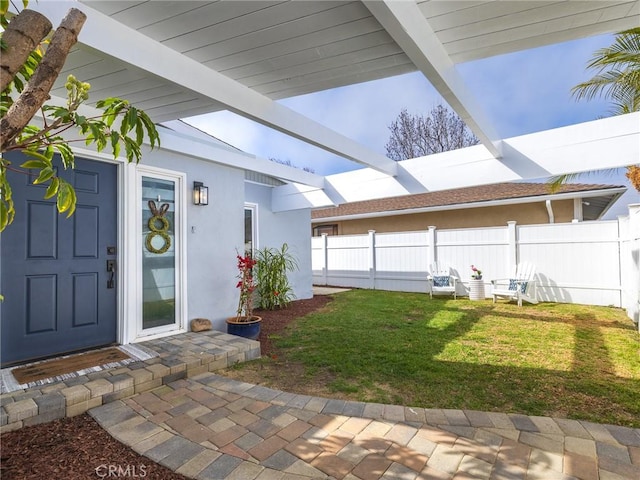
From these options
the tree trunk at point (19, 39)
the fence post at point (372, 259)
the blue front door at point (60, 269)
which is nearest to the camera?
the tree trunk at point (19, 39)

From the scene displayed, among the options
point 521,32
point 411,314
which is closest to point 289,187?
point 411,314

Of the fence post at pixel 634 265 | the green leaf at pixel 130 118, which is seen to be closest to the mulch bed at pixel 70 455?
the green leaf at pixel 130 118

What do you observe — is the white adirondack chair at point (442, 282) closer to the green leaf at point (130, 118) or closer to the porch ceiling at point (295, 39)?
the porch ceiling at point (295, 39)

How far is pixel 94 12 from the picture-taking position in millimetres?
2318

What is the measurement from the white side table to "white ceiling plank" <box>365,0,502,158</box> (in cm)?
576

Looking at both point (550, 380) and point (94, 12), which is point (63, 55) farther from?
point (550, 380)

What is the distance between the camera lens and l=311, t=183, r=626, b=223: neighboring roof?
912 cm

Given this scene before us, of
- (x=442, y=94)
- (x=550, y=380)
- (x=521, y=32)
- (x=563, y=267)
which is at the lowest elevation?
(x=550, y=380)

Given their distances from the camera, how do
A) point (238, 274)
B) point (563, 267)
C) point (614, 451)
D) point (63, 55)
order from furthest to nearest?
point (563, 267) < point (238, 274) < point (614, 451) < point (63, 55)

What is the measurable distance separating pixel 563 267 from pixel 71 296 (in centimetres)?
940

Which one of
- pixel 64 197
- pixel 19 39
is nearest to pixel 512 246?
pixel 64 197

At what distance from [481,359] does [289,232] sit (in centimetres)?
576

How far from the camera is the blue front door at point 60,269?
3389mm

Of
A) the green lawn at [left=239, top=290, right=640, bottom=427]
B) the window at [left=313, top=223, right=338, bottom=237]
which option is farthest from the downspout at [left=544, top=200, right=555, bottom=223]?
the window at [left=313, top=223, right=338, bottom=237]
